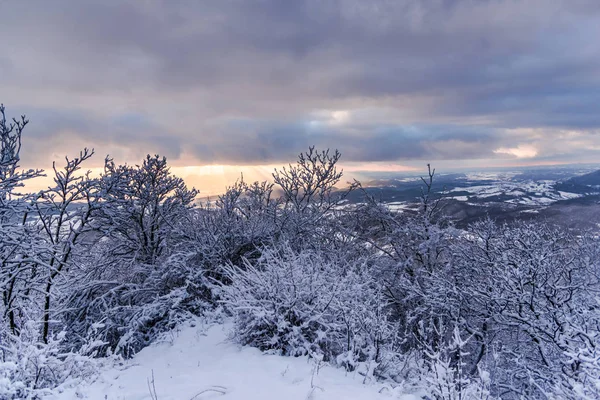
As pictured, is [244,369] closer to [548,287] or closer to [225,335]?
[225,335]

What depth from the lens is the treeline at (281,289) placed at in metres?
5.00

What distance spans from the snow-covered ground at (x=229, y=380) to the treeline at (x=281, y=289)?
1.24ft

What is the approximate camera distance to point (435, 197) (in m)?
11.5

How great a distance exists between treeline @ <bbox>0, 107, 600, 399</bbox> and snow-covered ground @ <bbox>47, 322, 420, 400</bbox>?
0.38 metres

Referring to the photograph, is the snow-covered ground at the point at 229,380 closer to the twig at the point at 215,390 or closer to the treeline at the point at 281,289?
the twig at the point at 215,390

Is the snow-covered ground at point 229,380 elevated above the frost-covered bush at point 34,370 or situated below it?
below

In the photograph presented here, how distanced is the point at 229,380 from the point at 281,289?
2.04 meters

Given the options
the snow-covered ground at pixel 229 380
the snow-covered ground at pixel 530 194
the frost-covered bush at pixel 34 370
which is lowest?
the snow-covered ground at pixel 530 194

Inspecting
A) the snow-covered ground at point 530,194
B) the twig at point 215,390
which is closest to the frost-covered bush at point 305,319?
the twig at point 215,390

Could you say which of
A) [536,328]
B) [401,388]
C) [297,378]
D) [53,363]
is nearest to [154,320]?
[53,363]

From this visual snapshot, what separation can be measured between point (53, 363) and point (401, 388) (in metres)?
4.60

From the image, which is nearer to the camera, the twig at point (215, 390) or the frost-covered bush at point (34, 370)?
the frost-covered bush at point (34, 370)

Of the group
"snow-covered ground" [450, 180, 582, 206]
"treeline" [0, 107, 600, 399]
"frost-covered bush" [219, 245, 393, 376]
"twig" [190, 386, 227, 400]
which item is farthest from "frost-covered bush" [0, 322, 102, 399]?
"snow-covered ground" [450, 180, 582, 206]

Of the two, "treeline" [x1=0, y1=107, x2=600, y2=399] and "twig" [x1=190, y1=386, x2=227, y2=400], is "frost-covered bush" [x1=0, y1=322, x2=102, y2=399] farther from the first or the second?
"twig" [x1=190, y1=386, x2=227, y2=400]
